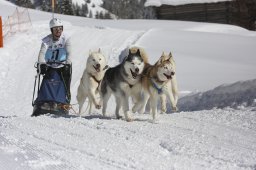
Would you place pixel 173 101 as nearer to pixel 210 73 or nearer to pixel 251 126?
pixel 251 126

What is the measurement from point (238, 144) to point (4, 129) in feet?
9.08

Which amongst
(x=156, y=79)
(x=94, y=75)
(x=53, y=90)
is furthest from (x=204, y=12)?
(x=156, y=79)

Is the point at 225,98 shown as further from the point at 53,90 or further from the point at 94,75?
the point at 53,90

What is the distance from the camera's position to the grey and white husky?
21.3 feet

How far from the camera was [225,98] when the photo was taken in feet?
28.5

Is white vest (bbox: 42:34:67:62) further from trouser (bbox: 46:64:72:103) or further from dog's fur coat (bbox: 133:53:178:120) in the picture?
dog's fur coat (bbox: 133:53:178:120)

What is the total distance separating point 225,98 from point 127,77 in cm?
270

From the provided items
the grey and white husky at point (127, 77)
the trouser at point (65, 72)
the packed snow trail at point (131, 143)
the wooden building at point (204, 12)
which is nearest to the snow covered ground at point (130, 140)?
the packed snow trail at point (131, 143)

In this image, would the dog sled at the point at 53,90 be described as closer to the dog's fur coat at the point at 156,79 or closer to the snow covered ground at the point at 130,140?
the snow covered ground at the point at 130,140

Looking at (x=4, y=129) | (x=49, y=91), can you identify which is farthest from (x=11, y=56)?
(x=4, y=129)

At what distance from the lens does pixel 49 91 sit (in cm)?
776

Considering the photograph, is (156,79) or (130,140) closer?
(130,140)

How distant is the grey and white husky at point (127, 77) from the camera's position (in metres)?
6.49

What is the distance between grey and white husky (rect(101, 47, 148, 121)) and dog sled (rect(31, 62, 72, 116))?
948mm
